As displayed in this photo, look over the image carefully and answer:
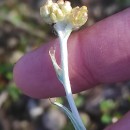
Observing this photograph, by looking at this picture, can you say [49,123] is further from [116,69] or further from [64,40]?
[64,40]

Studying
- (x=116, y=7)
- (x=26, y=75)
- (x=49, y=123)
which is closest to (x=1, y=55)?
(x=49, y=123)

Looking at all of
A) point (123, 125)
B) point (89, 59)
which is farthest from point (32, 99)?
point (123, 125)

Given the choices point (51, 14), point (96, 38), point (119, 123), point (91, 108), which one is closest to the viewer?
point (51, 14)

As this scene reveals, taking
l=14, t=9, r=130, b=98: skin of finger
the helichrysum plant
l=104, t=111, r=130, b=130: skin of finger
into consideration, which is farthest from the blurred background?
the helichrysum plant

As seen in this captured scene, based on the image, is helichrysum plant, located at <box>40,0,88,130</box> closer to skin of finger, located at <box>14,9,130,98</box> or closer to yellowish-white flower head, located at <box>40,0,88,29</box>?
yellowish-white flower head, located at <box>40,0,88,29</box>

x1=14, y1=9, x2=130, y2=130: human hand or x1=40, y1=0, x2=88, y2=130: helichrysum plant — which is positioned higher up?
x1=40, y1=0, x2=88, y2=130: helichrysum plant

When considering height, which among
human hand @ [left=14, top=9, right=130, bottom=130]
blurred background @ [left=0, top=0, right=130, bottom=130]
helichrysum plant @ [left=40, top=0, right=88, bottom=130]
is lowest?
blurred background @ [left=0, top=0, right=130, bottom=130]

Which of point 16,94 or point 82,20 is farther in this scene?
point 16,94
